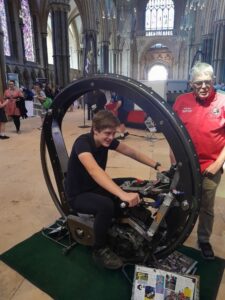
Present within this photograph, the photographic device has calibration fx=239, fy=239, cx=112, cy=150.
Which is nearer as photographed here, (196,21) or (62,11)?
(62,11)

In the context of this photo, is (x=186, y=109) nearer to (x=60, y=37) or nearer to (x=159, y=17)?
(x=60, y=37)

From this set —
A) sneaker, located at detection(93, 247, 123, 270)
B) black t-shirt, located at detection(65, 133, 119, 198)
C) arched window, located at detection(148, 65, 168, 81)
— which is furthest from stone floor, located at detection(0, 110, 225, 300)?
arched window, located at detection(148, 65, 168, 81)

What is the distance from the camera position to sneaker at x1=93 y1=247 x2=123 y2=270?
187 cm

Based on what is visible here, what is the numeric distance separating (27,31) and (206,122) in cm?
1981

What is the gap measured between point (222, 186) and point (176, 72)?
97.4ft

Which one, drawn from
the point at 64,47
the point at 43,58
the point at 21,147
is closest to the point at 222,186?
the point at 21,147

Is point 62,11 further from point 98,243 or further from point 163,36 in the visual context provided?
point 163,36

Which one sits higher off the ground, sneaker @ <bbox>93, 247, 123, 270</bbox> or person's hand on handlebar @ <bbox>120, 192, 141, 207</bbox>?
person's hand on handlebar @ <bbox>120, 192, 141, 207</bbox>

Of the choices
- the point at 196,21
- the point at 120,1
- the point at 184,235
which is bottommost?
the point at 184,235

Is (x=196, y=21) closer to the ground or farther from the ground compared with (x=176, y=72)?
farther from the ground

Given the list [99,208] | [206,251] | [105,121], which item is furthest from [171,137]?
[206,251]

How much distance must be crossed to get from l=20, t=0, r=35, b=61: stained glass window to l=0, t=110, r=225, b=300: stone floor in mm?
14636

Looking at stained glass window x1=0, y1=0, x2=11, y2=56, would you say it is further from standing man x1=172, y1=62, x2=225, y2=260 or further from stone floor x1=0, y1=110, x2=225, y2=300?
Answer: standing man x1=172, y1=62, x2=225, y2=260

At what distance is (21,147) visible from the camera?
18.9 feet
